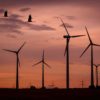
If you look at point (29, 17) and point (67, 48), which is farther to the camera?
point (67, 48)

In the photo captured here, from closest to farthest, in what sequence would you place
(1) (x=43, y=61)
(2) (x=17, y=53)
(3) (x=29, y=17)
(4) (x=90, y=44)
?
(3) (x=29, y=17)
(4) (x=90, y=44)
(2) (x=17, y=53)
(1) (x=43, y=61)

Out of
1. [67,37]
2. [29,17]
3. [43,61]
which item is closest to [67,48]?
[67,37]

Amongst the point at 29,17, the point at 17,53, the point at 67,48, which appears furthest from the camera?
the point at 17,53

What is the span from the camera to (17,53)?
6393 inches
